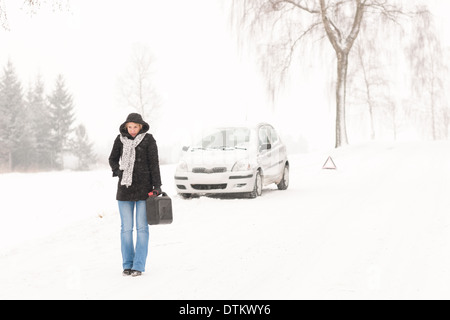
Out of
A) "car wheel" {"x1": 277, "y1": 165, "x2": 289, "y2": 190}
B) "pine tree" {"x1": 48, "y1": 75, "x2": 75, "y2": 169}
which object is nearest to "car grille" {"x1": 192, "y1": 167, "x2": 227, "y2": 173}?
"car wheel" {"x1": 277, "y1": 165, "x2": 289, "y2": 190}

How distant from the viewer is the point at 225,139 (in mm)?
13820

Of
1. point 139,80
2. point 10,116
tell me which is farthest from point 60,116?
point 139,80

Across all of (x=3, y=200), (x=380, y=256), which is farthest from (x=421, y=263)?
(x=3, y=200)

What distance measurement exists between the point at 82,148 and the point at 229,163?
2353 inches

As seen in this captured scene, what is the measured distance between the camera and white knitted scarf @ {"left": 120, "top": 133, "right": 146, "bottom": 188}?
595 cm

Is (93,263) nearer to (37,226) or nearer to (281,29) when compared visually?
(37,226)

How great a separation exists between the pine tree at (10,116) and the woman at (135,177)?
5476 centimetres

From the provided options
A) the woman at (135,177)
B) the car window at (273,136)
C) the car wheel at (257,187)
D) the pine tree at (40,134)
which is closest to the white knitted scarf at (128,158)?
the woman at (135,177)

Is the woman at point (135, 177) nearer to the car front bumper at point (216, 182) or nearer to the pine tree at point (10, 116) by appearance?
the car front bumper at point (216, 182)

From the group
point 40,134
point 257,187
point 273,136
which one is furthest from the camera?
point 40,134

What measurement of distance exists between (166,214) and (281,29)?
885 inches

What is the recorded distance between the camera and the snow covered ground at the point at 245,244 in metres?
5.47

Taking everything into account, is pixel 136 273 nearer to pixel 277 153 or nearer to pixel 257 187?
pixel 257 187

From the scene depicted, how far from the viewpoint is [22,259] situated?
7.12m
